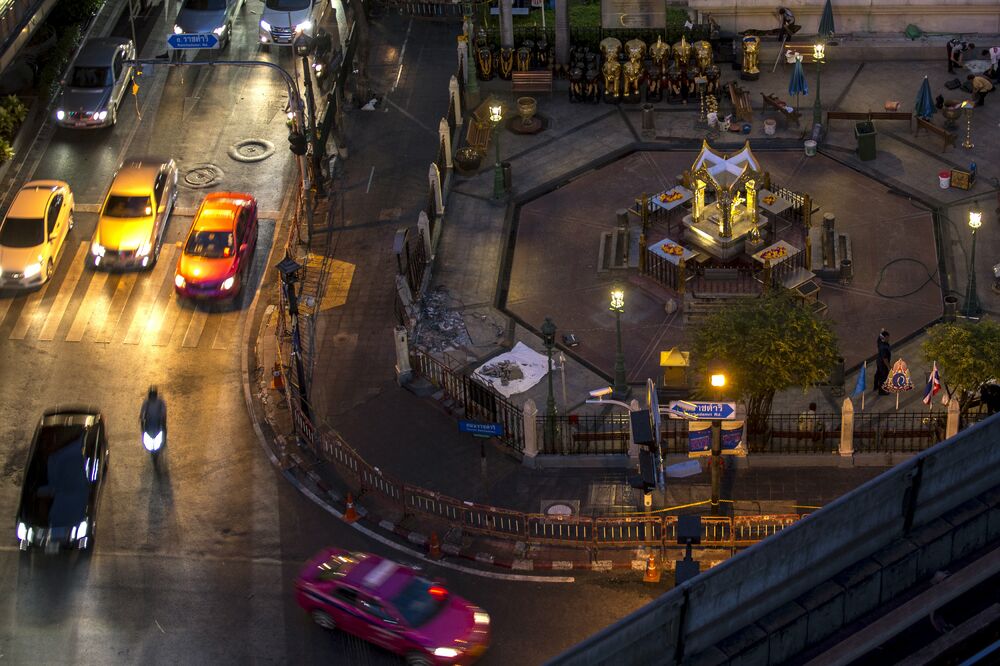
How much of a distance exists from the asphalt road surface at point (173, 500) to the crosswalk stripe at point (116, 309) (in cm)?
5

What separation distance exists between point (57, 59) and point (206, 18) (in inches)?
204

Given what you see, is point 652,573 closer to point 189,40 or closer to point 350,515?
point 350,515

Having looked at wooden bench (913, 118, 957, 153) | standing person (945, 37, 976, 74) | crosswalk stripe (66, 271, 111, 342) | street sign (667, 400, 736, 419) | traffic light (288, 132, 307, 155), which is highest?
traffic light (288, 132, 307, 155)

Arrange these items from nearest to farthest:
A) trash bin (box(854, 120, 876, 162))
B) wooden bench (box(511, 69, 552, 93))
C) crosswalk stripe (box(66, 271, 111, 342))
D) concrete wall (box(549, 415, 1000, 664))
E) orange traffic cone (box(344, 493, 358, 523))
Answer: concrete wall (box(549, 415, 1000, 664)) → orange traffic cone (box(344, 493, 358, 523)) → crosswalk stripe (box(66, 271, 111, 342)) → trash bin (box(854, 120, 876, 162)) → wooden bench (box(511, 69, 552, 93))

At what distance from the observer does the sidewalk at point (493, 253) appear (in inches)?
1451

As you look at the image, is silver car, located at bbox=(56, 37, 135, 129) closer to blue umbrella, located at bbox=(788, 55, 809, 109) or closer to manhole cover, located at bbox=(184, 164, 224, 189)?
manhole cover, located at bbox=(184, 164, 224, 189)

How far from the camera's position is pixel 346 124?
172 feet

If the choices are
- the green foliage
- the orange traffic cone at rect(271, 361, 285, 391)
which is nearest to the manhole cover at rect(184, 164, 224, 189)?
the green foliage

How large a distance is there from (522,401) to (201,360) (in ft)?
27.9

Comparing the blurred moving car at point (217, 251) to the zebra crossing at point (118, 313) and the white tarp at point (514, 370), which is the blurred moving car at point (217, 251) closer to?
the zebra crossing at point (118, 313)

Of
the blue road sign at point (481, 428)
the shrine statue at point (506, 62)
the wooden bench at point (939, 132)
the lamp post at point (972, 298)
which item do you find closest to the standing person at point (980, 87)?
the wooden bench at point (939, 132)

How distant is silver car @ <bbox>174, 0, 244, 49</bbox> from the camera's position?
54.9 meters

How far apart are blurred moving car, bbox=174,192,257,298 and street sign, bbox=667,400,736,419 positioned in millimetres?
14294

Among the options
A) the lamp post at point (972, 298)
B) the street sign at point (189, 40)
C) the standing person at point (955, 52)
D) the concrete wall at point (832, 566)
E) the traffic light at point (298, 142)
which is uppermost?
the concrete wall at point (832, 566)
